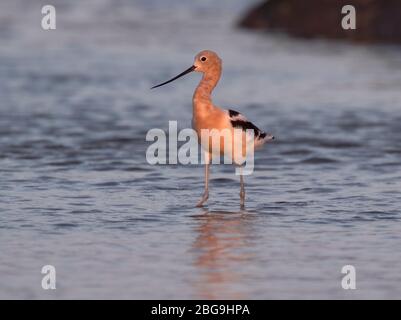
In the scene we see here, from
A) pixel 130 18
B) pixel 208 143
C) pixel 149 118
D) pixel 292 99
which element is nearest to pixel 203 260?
pixel 208 143

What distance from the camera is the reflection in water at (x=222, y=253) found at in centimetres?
807

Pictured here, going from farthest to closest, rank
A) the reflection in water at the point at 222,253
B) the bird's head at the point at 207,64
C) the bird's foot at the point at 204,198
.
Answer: the bird's head at the point at 207,64 → the bird's foot at the point at 204,198 → the reflection in water at the point at 222,253

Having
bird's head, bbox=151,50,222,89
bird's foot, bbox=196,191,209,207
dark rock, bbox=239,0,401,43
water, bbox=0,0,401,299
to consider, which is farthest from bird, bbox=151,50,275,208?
dark rock, bbox=239,0,401,43

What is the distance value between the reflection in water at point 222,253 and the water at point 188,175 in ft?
0.07

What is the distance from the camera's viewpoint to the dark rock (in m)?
24.0

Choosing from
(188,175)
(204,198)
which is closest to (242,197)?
(204,198)

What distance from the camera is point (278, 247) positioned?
9328mm

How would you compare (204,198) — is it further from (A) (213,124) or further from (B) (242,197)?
(A) (213,124)

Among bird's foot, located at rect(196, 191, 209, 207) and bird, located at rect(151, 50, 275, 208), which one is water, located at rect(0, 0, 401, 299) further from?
bird, located at rect(151, 50, 275, 208)

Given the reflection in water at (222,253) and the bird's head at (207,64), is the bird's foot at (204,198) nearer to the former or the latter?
the reflection in water at (222,253)

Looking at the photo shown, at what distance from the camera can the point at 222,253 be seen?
915 cm

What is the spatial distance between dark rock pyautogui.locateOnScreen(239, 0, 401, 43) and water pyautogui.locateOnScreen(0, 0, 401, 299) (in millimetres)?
A: 681

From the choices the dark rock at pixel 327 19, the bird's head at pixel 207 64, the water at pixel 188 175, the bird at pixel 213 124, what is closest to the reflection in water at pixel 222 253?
the water at pixel 188 175

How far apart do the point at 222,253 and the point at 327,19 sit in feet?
54.6
